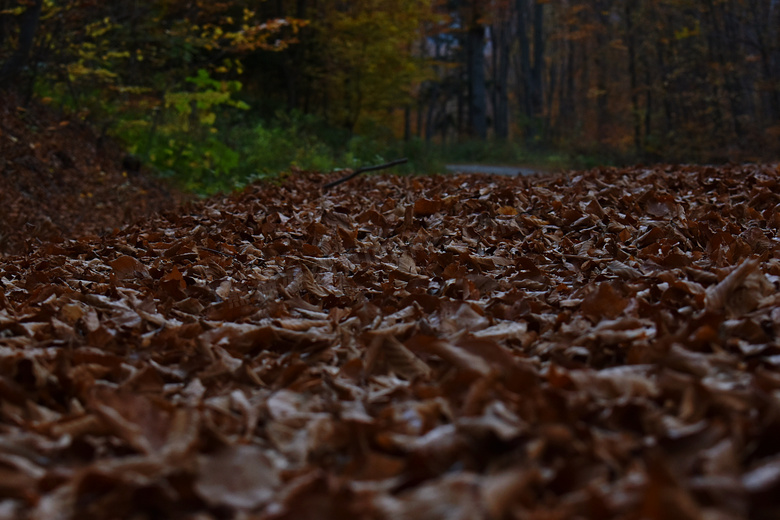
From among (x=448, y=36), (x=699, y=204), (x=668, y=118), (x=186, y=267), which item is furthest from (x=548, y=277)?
(x=448, y=36)

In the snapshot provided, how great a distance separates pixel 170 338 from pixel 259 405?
72 centimetres

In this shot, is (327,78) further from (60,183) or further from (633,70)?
(60,183)

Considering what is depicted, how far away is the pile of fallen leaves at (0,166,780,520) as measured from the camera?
1.32 metres

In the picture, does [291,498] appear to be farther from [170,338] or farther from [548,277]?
[548,277]

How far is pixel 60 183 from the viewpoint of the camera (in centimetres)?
902

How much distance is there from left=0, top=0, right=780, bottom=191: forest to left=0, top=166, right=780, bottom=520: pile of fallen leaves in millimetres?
5622

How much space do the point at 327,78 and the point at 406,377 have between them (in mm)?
18341

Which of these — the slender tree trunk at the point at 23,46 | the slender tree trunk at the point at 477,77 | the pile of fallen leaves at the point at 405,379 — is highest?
the slender tree trunk at the point at 477,77

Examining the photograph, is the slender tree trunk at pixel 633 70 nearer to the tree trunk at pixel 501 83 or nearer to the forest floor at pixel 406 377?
the tree trunk at pixel 501 83

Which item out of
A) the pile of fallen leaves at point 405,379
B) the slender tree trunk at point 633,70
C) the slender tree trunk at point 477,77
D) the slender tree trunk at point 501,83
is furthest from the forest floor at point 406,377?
the slender tree trunk at point 501,83

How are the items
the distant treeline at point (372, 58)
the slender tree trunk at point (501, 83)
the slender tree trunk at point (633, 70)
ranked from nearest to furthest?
the distant treeline at point (372, 58), the slender tree trunk at point (633, 70), the slender tree trunk at point (501, 83)

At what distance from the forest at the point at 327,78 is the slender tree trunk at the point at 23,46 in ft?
0.07

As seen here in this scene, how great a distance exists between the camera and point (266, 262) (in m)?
3.80

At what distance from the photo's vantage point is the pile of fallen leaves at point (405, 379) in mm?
1315
